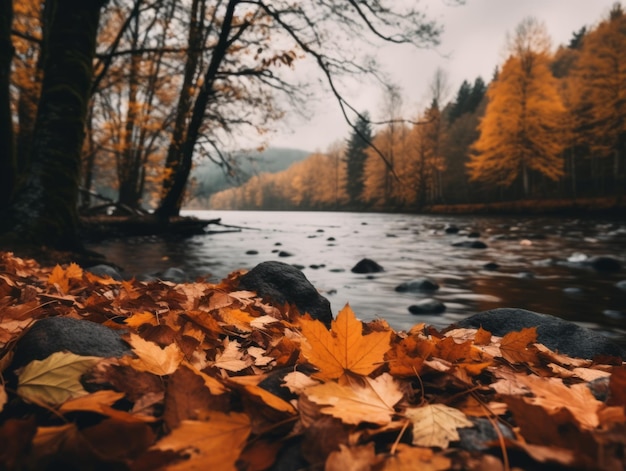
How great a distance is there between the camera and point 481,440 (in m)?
0.67

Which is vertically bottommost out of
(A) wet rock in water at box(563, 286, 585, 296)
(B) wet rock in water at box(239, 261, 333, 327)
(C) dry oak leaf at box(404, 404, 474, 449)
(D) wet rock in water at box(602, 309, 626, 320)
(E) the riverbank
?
(D) wet rock in water at box(602, 309, 626, 320)

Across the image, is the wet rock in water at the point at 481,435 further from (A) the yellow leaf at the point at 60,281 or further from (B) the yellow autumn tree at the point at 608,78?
(B) the yellow autumn tree at the point at 608,78

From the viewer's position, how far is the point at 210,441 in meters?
0.61

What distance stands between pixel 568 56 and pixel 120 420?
51.2 m

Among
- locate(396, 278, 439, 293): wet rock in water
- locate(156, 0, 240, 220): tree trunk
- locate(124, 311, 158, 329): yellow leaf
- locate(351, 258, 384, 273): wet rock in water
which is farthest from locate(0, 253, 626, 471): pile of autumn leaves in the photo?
locate(156, 0, 240, 220): tree trunk

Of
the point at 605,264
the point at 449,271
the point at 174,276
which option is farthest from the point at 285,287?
the point at 605,264

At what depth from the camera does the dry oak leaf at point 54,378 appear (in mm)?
723

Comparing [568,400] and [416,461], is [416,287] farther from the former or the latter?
[416,461]

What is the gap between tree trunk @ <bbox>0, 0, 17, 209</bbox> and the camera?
173 inches

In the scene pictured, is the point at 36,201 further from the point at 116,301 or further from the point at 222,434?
the point at 222,434

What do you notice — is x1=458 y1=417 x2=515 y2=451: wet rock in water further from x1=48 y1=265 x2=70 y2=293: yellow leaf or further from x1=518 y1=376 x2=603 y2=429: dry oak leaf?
x1=48 y1=265 x2=70 y2=293: yellow leaf

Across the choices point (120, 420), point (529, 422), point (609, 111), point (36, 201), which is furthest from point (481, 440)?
point (609, 111)

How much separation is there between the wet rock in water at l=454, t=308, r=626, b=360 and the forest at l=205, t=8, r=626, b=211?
4509 millimetres

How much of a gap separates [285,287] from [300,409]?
1755 millimetres
